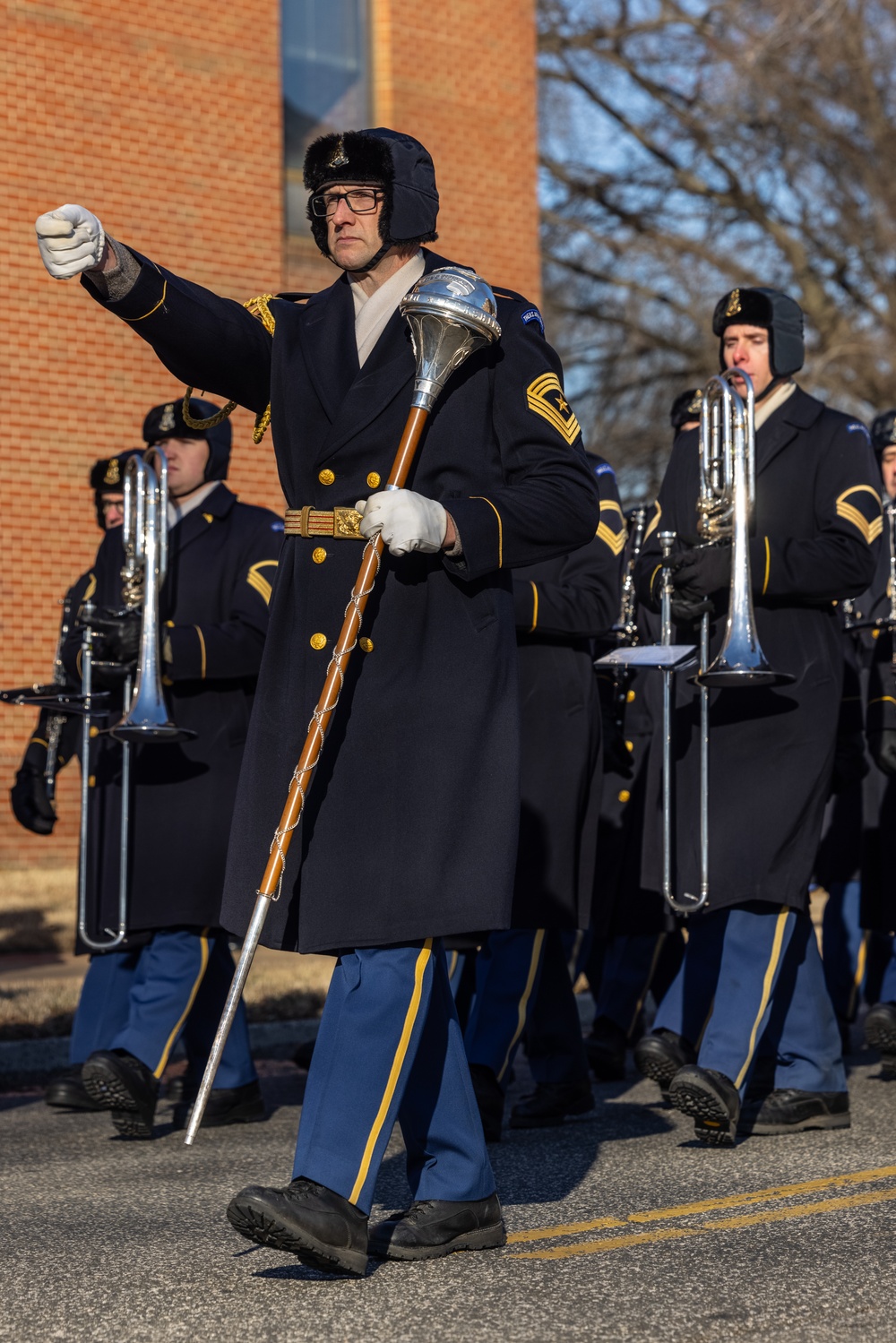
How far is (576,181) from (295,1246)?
22310mm

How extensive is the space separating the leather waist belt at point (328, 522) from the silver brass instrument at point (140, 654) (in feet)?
7.28

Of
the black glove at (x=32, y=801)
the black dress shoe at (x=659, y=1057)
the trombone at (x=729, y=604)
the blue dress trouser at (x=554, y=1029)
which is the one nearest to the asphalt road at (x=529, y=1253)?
the black dress shoe at (x=659, y=1057)

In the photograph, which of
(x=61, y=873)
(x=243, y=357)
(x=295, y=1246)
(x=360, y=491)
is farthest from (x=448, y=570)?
(x=61, y=873)

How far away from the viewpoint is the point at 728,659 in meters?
5.61

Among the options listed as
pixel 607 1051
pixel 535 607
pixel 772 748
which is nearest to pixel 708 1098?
pixel 772 748

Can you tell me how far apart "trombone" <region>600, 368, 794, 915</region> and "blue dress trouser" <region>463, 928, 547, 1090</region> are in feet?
1.79

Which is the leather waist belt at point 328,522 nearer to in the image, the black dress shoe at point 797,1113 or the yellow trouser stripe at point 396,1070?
the yellow trouser stripe at point 396,1070

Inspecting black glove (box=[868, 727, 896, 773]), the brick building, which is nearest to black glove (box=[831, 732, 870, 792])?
black glove (box=[868, 727, 896, 773])

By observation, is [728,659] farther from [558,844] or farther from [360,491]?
[360,491]

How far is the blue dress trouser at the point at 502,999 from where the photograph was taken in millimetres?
6086

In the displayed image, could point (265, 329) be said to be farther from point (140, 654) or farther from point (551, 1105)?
point (551, 1105)

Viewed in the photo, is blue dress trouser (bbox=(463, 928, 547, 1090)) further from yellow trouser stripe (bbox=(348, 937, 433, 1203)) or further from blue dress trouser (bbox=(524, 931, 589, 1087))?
yellow trouser stripe (bbox=(348, 937, 433, 1203))

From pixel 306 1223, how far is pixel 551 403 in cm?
176

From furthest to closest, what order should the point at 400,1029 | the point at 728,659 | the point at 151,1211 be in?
the point at 728,659, the point at 151,1211, the point at 400,1029
